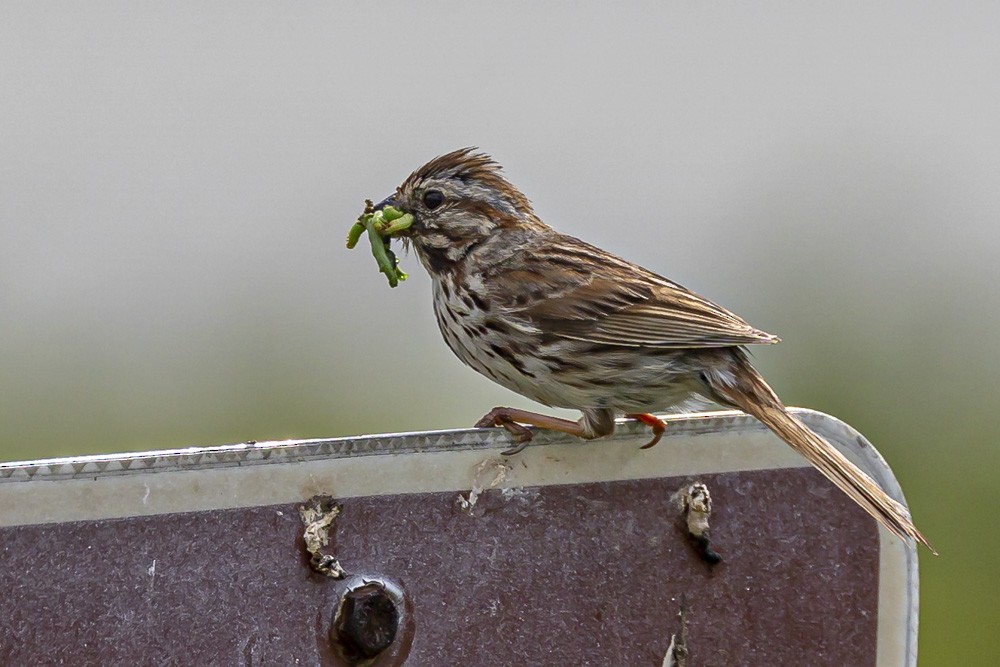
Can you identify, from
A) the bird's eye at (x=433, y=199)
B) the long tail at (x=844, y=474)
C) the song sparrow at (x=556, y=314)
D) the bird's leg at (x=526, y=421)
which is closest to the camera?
the long tail at (x=844, y=474)

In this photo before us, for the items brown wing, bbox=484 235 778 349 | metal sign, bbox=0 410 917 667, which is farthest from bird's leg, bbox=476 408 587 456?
brown wing, bbox=484 235 778 349

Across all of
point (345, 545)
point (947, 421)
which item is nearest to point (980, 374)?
point (947, 421)

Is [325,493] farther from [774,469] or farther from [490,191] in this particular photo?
[490,191]

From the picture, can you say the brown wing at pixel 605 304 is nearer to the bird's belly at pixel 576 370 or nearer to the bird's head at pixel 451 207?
the bird's belly at pixel 576 370

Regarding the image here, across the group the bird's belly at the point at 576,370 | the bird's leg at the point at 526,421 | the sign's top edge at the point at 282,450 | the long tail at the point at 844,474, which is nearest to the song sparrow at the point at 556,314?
the bird's belly at the point at 576,370

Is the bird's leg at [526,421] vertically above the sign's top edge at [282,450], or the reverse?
the sign's top edge at [282,450]

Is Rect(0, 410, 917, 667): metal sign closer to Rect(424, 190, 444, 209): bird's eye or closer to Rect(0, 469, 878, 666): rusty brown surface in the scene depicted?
Rect(0, 469, 878, 666): rusty brown surface

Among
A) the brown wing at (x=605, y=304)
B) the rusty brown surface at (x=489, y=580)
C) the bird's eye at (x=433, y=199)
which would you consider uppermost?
the bird's eye at (x=433, y=199)

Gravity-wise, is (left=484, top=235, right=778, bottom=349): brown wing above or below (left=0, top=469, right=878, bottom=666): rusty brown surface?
above
